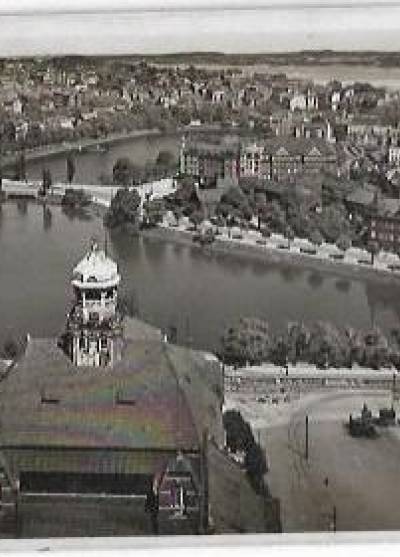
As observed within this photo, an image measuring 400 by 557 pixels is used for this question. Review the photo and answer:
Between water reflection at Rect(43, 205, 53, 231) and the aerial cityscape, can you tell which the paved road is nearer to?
the aerial cityscape

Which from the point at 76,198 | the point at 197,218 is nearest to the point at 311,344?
the point at 197,218

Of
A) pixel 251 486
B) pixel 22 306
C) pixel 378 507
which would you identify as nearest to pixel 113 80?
pixel 22 306

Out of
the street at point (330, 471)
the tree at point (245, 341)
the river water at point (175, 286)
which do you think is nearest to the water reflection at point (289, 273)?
the river water at point (175, 286)

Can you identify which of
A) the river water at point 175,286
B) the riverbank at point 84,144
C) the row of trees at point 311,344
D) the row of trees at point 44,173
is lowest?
the row of trees at point 311,344

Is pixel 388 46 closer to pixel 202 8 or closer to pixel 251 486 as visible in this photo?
pixel 202 8

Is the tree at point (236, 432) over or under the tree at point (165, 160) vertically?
under

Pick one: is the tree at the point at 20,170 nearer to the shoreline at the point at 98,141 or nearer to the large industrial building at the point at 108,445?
the shoreline at the point at 98,141

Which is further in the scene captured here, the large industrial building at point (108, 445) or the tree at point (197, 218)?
the tree at point (197, 218)
